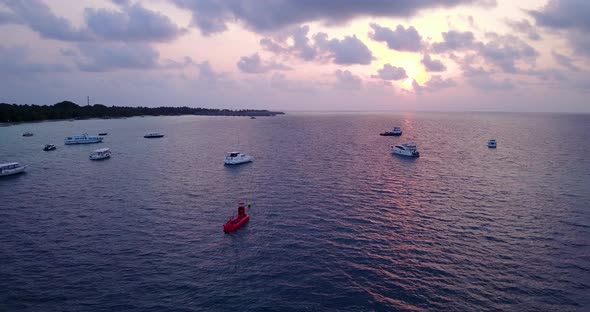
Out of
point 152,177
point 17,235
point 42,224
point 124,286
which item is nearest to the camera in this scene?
point 124,286

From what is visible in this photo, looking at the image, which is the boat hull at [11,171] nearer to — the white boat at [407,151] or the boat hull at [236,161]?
the boat hull at [236,161]

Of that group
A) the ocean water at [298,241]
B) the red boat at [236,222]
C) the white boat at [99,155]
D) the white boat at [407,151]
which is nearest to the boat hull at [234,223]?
the red boat at [236,222]

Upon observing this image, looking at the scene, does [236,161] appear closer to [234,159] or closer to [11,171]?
[234,159]

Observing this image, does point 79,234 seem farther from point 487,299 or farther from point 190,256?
point 487,299

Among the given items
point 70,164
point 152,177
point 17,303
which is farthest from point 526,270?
point 70,164

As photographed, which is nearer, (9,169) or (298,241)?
(298,241)

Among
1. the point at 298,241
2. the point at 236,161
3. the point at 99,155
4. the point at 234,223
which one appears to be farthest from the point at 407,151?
the point at 99,155

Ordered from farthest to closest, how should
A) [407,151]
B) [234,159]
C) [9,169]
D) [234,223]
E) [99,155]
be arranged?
[407,151] → [99,155] → [234,159] → [9,169] → [234,223]
